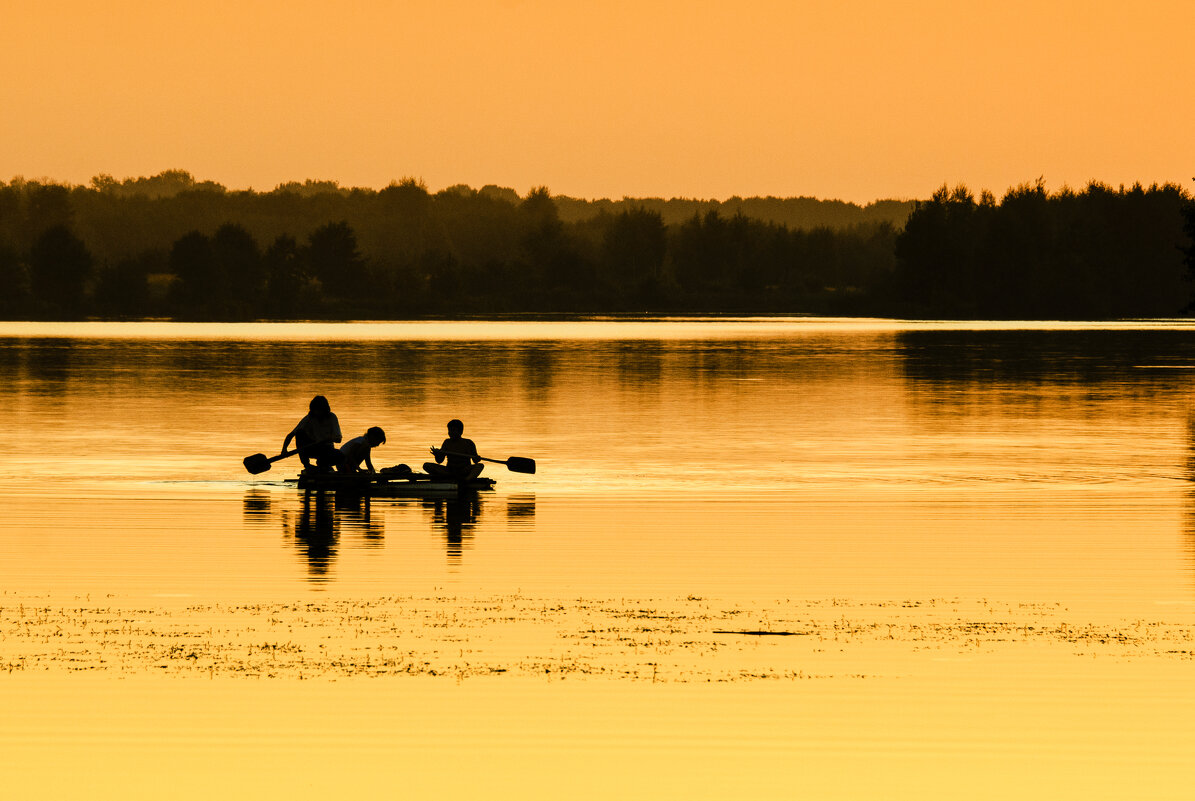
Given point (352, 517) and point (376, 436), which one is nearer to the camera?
point (352, 517)

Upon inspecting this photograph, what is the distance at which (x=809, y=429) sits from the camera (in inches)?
1695

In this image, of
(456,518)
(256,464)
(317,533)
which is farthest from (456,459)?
(317,533)

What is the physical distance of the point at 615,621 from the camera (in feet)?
55.2

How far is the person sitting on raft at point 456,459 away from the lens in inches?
1106

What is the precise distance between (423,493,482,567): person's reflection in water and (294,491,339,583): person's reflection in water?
1430 mm

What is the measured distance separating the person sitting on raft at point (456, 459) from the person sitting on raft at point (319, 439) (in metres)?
1.66

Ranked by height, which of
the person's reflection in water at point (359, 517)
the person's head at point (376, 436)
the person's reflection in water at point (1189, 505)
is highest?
the person's head at point (376, 436)

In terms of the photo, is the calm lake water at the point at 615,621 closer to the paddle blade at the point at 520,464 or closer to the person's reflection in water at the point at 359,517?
the person's reflection in water at the point at 359,517

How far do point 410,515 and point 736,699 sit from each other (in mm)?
12369

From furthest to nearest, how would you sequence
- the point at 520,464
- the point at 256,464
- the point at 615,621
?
1. the point at 520,464
2. the point at 256,464
3. the point at 615,621

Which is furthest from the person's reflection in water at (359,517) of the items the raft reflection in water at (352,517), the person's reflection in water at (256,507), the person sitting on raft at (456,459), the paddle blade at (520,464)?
the paddle blade at (520,464)

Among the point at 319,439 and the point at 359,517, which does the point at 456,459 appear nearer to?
the point at 319,439

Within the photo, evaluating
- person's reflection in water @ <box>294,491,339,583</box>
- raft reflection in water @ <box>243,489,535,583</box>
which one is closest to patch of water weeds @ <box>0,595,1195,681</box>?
person's reflection in water @ <box>294,491,339,583</box>

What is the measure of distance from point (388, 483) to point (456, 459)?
1166mm
